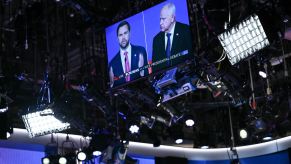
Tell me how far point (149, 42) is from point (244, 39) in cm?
113

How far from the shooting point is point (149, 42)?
635cm

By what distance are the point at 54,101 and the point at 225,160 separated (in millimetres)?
6023

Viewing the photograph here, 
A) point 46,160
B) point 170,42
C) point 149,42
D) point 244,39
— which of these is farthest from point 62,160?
point 244,39

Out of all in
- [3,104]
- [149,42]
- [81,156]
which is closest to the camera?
[149,42]

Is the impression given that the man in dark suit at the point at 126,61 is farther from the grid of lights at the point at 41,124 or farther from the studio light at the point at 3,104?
the studio light at the point at 3,104

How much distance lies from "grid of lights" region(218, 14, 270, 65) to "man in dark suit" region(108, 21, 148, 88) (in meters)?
0.99

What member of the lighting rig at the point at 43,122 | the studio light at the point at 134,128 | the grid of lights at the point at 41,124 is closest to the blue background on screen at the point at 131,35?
the lighting rig at the point at 43,122

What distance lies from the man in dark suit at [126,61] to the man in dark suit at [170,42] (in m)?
0.19

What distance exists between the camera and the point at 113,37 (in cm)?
677

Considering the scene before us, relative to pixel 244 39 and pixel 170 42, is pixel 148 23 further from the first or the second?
pixel 244 39

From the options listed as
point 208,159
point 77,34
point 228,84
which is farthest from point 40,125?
point 208,159

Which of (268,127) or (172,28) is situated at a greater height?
(172,28)

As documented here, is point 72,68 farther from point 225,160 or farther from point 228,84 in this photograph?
point 225,160

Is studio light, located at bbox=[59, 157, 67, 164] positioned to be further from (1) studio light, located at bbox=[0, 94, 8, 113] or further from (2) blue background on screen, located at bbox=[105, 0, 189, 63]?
(2) blue background on screen, located at bbox=[105, 0, 189, 63]
